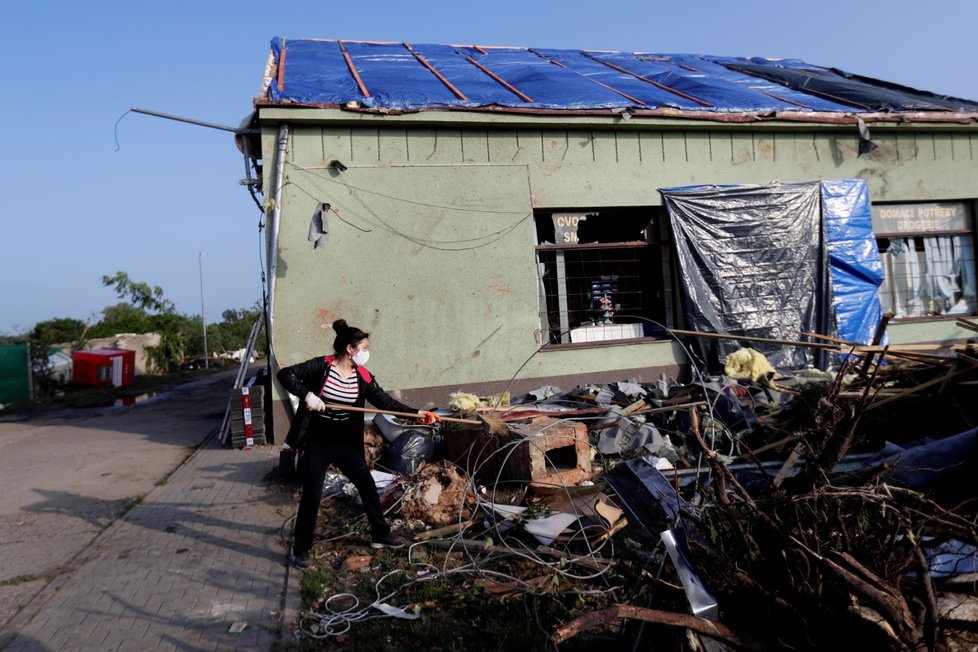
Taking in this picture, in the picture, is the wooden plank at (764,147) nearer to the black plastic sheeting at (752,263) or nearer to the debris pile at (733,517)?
the black plastic sheeting at (752,263)

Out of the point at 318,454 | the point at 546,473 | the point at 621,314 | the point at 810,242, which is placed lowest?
the point at 546,473

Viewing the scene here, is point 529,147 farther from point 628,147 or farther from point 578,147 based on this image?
point 628,147

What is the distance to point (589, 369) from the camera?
33.1 ft

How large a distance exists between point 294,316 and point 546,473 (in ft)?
15.5

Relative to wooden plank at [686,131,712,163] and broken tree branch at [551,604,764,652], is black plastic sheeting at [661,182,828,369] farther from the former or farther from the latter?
broken tree branch at [551,604,764,652]

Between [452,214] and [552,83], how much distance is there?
3.23 m

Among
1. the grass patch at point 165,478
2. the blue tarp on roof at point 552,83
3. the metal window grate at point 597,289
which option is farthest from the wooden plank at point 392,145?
the grass patch at point 165,478

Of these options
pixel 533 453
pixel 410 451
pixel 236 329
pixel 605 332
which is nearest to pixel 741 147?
pixel 605 332

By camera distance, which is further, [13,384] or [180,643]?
[13,384]

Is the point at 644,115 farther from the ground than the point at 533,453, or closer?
farther from the ground

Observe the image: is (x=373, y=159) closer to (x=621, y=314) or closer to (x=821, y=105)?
(x=621, y=314)

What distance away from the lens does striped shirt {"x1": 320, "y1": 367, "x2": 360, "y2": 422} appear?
16.6 feet

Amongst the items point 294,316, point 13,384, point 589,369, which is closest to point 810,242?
point 589,369

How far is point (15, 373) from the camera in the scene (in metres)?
19.9
